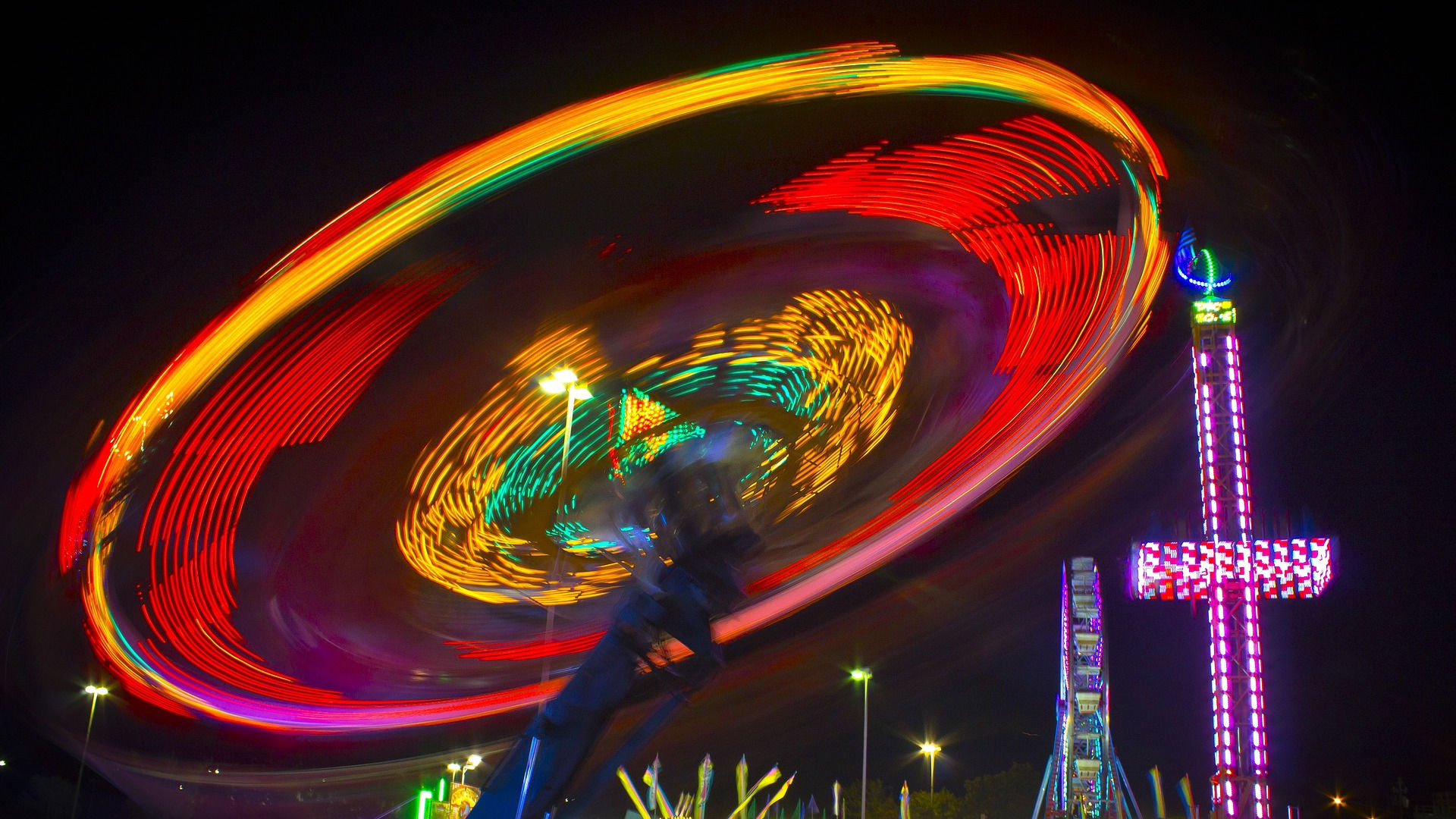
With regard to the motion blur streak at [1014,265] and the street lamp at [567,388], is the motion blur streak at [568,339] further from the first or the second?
the street lamp at [567,388]

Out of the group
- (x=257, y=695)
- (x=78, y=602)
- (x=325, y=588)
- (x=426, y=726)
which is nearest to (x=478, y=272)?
(x=325, y=588)

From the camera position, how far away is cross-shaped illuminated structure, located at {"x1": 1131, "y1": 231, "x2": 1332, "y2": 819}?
112ft

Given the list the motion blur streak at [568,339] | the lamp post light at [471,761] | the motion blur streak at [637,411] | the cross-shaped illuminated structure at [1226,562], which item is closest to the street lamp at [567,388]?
the motion blur streak at [637,411]

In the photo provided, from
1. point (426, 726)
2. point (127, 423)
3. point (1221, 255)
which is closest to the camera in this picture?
point (127, 423)

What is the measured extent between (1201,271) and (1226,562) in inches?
440

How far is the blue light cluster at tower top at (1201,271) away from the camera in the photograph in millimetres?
39656

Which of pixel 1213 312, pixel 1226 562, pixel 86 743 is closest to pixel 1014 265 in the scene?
pixel 1226 562

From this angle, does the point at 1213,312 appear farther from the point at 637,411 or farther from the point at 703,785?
the point at 637,411

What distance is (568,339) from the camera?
40.8ft

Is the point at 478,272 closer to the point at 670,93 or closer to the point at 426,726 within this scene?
the point at 670,93

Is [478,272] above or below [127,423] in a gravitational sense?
above

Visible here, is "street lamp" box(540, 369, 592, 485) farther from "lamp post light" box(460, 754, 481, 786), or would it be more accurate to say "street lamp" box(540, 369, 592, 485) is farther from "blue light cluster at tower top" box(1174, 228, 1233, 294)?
"blue light cluster at tower top" box(1174, 228, 1233, 294)

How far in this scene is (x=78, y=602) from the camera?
12250mm

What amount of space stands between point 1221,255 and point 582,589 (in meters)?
34.2
